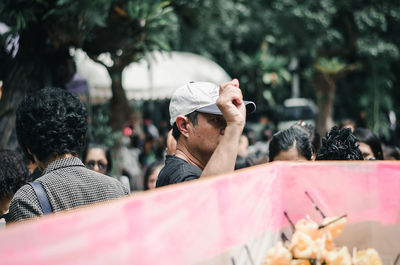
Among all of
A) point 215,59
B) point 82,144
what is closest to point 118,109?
point 82,144

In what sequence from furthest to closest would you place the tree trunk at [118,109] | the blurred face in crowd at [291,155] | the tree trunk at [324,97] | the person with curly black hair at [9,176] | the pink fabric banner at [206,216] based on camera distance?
the tree trunk at [324,97], the tree trunk at [118,109], the blurred face in crowd at [291,155], the person with curly black hair at [9,176], the pink fabric banner at [206,216]

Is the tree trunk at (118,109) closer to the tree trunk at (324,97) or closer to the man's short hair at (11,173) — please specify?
the man's short hair at (11,173)

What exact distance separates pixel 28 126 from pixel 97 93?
26.9 ft

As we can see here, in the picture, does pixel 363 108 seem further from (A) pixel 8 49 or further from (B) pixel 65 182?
(B) pixel 65 182

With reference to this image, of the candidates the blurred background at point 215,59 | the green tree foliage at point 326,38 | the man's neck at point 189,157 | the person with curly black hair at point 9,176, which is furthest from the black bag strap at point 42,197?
the green tree foliage at point 326,38

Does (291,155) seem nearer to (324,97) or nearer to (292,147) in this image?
(292,147)

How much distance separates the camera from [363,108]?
15.2 metres

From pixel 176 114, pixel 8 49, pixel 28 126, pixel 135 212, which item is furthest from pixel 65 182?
pixel 8 49

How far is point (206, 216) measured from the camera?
4.81 feet

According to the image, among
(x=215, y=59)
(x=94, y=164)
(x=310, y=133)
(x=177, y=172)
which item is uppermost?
(x=215, y=59)

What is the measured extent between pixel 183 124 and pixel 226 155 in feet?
1.18

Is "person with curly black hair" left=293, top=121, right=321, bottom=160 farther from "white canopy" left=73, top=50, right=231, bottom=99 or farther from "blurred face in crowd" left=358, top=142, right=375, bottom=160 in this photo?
"white canopy" left=73, top=50, right=231, bottom=99

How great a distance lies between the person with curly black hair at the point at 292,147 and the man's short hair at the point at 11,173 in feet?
5.60

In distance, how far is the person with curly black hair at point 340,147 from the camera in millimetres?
2791
